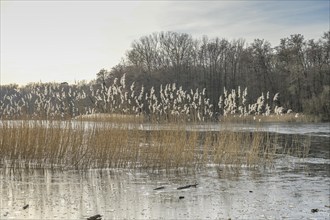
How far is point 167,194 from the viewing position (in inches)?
340

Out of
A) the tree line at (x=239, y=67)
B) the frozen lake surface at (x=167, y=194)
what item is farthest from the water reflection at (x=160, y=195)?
the tree line at (x=239, y=67)

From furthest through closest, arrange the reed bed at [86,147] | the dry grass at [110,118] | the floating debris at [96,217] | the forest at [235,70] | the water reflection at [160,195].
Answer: the forest at [235,70]
the dry grass at [110,118]
the reed bed at [86,147]
the water reflection at [160,195]
the floating debris at [96,217]

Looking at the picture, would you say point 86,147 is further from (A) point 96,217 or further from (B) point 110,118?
(A) point 96,217

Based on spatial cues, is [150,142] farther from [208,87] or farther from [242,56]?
Answer: [208,87]

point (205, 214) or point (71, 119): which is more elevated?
point (71, 119)

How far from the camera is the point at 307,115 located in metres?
46.1

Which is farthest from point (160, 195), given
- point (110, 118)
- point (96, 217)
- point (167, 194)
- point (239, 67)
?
point (239, 67)

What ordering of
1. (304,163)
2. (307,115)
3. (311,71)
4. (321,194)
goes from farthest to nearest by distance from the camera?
(311,71) → (307,115) → (304,163) → (321,194)

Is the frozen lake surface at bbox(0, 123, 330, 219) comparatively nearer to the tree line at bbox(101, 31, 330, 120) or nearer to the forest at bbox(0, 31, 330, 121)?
the forest at bbox(0, 31, 330, 121)

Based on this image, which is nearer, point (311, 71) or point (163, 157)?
point (163, 157)

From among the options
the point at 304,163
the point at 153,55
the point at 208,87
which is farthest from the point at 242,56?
the point at 304,163

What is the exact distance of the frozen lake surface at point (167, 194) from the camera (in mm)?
7042

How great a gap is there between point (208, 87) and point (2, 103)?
62.0 metres

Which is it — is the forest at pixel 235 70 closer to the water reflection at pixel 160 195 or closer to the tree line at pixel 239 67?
the tree line at pixel 239 67
